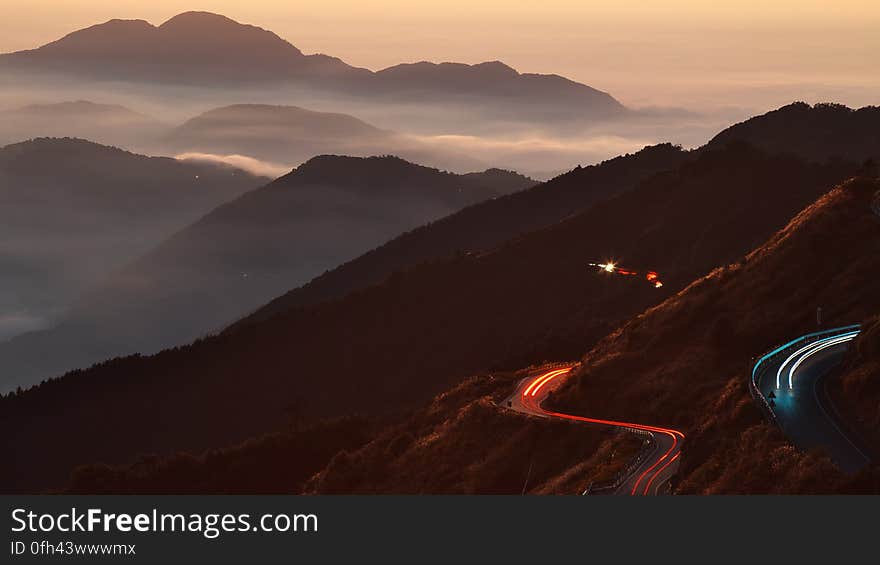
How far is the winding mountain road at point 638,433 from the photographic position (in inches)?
2549

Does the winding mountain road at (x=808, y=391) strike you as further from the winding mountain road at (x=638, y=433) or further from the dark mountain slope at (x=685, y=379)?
the winding mountain road at (x=638, y=433)

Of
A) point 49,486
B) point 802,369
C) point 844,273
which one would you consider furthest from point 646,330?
point 49,486

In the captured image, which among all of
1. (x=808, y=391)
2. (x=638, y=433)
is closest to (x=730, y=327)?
(x=638, y=433)

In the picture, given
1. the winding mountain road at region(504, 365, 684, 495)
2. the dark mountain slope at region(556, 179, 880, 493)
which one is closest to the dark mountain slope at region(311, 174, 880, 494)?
the dark mountain slope at region(556, 179, 880, 493)

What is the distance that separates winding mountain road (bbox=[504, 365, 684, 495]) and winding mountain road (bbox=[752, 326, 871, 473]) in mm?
6233

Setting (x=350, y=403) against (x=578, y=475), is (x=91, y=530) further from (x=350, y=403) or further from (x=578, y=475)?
(x=350, y=403)

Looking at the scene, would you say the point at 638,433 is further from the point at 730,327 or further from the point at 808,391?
the point at 730,327

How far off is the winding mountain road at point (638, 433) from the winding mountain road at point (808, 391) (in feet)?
20.4

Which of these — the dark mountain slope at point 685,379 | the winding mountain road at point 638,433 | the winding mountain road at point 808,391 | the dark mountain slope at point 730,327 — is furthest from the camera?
the dark mountain slope at point 730,327

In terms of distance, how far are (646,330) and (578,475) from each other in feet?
83.4

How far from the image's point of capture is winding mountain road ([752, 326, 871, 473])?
56.9 metres

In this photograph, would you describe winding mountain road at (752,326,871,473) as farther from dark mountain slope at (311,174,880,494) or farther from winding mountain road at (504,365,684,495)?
winding mountain road at (504,365,684,495)

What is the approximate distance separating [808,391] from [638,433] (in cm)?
1230

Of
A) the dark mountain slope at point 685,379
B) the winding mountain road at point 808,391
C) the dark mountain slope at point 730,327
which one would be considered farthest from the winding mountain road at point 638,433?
the winding mountain road at point 808,391
